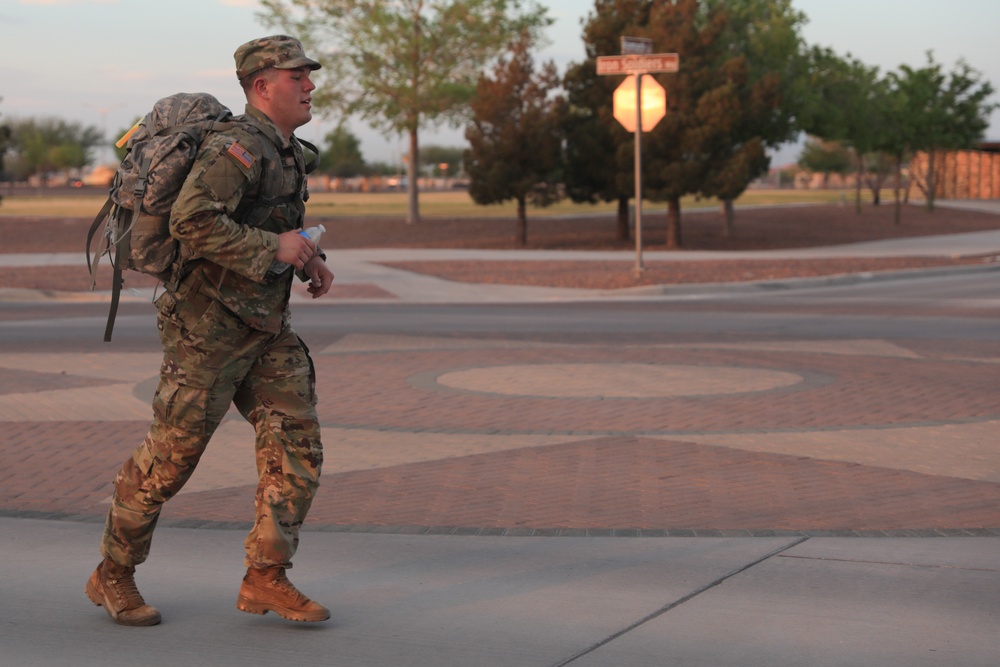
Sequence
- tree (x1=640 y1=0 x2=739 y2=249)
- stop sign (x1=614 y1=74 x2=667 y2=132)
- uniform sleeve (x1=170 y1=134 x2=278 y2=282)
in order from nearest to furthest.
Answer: uniform sleeve (x1=170 y1=134 x2=278 y2=282) → stop sign (x1=614 y1=74 x2=667 y2=132) → tree (x1=640 y1=0 x2=739 y2=249)

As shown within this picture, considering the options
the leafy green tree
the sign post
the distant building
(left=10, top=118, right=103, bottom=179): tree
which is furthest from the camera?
(left=10, top=118, right=103, bottom=179): tree

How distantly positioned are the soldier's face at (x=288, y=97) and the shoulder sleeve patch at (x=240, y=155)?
270 mm

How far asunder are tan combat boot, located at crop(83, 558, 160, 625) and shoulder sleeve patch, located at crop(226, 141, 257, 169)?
1.41 metres

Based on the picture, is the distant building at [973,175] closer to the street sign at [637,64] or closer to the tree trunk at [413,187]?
the tree trunk at [413,187]

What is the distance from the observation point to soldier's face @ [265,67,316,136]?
466 centimetres

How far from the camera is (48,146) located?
438 feet

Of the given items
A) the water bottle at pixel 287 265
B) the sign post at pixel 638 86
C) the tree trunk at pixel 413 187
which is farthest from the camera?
the tree trunk at pixel 413 187

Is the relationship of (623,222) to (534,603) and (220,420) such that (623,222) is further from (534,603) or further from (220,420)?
(220,420)

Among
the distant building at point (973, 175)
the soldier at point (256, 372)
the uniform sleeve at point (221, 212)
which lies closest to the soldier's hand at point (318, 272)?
the soldier at point (256, 372)

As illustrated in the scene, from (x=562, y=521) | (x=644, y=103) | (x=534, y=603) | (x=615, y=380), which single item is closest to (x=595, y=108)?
(x=644, y=103)

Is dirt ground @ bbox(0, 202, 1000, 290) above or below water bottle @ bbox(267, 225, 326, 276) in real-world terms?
below

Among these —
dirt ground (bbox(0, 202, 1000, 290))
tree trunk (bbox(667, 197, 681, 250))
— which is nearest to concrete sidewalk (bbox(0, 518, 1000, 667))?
dirt ground (bbox(0, 202, 1000, 290))

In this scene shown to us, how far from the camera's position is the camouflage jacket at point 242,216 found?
4.43 m

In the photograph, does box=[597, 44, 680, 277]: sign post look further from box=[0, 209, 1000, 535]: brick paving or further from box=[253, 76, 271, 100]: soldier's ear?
box=[253, 76, 271, 100]: soldier's ear
